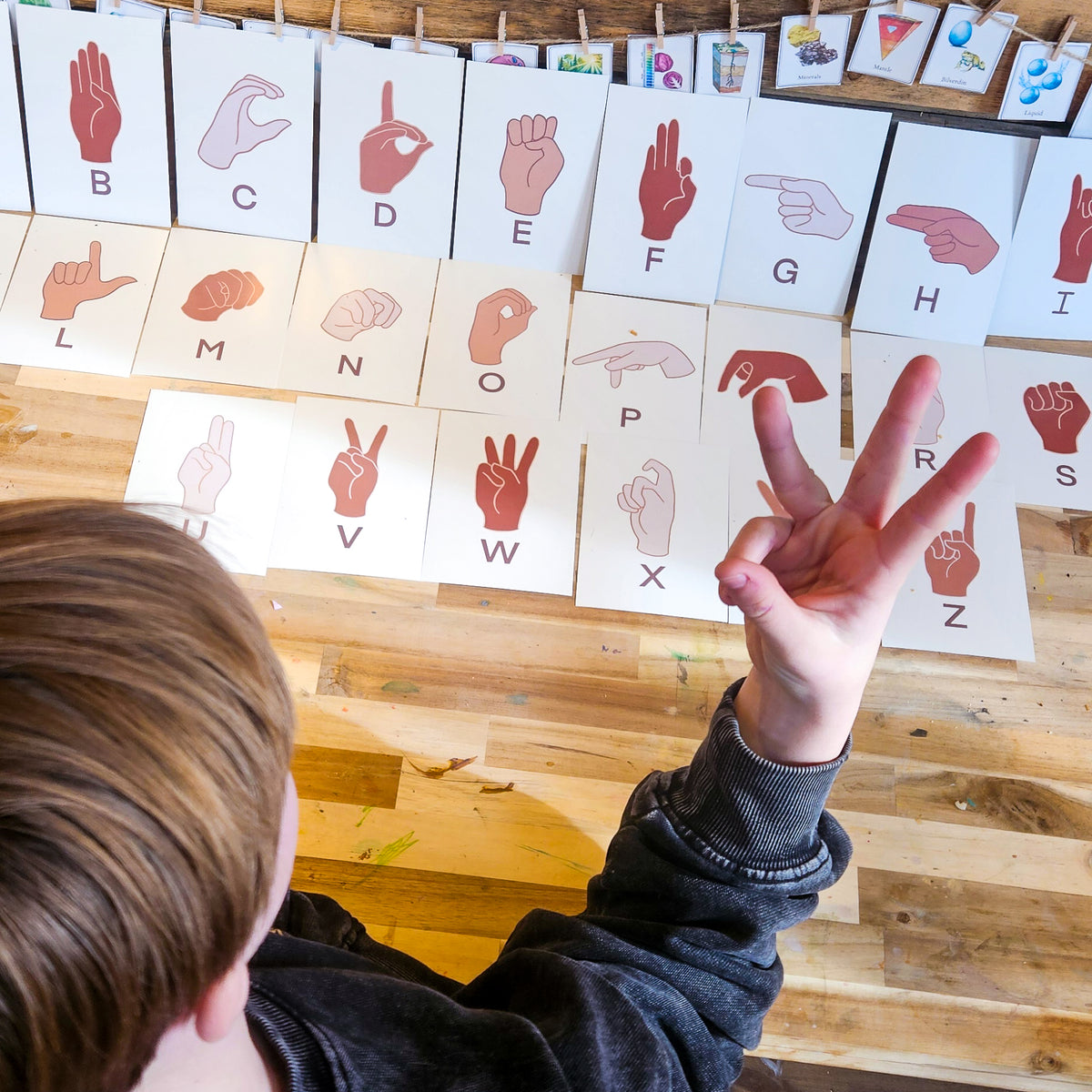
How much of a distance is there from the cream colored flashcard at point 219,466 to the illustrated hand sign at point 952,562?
0.80 m

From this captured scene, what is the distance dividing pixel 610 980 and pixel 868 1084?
59 cm

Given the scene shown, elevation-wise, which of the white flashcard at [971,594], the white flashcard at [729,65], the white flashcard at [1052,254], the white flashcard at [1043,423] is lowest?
the white flashcard at [971,594]

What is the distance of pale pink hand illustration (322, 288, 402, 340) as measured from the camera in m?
1.21

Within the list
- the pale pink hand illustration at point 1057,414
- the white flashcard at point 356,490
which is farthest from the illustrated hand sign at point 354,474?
the pale pink hand illustration at point 1057,414

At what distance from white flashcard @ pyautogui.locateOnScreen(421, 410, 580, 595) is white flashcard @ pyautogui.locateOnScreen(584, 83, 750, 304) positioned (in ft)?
0.86

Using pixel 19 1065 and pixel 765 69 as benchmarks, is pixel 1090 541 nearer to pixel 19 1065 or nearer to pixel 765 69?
pixel 765 69

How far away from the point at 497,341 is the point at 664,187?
0.99 ft

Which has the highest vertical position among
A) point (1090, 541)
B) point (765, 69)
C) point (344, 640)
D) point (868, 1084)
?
point (765, 69)

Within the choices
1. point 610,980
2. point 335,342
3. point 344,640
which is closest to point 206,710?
point 610,980

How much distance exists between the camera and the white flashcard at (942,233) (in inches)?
47.8

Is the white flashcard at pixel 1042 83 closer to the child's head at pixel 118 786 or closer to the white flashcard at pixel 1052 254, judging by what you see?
the white flashcard at pixel 1052 254

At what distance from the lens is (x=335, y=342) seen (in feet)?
3.94

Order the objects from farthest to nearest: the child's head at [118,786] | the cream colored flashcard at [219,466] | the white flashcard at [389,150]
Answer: the white flashcard at [389,150] < the cream colored flashcard at [219,466] < the child's head at [118,786]

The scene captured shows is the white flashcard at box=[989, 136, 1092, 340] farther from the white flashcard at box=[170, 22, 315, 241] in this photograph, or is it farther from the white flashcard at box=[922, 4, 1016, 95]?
the white flashcard at box=[170, 22, 315, 241]
